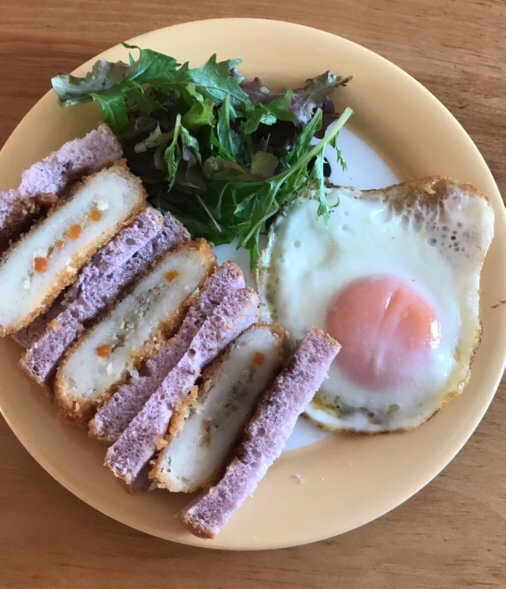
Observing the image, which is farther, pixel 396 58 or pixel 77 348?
pixel 396 58

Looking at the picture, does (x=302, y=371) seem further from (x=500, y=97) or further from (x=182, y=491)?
(x=500, y=97)

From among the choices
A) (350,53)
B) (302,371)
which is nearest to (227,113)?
(350,53)

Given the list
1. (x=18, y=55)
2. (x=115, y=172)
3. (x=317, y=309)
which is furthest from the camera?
(x=18, y=55)

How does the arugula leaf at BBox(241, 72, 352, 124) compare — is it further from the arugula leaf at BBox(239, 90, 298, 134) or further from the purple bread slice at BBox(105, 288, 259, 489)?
the purple bread slice at BBox(105, 288, 259, 489)

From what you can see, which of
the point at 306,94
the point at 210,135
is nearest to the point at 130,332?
the point at 210,135

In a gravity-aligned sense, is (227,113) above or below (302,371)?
above

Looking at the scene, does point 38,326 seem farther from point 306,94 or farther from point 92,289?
point 306,94
